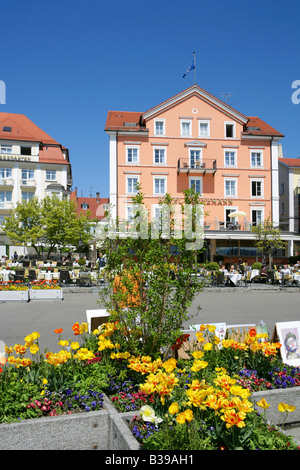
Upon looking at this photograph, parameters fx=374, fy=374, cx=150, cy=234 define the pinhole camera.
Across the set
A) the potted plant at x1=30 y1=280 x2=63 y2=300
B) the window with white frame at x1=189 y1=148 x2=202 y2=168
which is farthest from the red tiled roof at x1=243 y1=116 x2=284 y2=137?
the potted plant at x1=30 y1=280 x2=63 y2=300

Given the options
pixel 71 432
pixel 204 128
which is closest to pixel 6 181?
pixel 204 128

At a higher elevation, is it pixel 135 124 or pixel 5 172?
pixel 135 124

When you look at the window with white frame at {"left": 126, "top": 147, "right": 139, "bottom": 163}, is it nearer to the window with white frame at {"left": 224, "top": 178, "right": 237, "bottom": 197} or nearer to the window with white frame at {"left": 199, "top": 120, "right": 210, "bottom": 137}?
the window with white frame at {"left": 199, "top": 120, "right": 210, "bottom": 137}

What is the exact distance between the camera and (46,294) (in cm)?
1499

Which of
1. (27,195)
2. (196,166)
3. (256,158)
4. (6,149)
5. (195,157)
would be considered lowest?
(27,195)

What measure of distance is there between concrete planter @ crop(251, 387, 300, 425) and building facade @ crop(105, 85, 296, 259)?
32637 millimetres

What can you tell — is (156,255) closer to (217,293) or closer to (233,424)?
(233,424)

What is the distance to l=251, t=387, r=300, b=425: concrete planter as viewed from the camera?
3801mm

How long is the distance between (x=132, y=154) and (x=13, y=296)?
25.5m

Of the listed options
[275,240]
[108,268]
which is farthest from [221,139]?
[108,268]

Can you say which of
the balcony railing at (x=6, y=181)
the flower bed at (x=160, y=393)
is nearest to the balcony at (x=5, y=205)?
the balcony railing at (x=6, y=181)

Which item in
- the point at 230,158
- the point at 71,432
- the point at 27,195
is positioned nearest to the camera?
the point at 71,432

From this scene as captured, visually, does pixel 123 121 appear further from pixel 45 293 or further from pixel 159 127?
pixel 45 293
